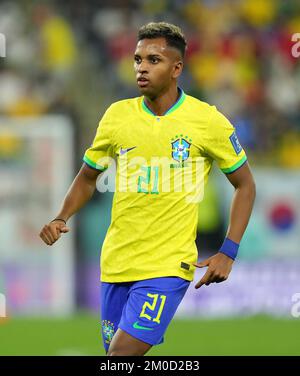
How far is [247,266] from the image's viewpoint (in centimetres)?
1330

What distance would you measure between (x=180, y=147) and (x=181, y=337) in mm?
5984

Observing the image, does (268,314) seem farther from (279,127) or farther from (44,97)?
(44,97)

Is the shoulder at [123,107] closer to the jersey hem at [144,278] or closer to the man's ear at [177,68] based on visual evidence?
the man's ear at [177,68]

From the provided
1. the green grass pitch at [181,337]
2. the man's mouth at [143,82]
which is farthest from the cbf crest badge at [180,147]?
the green grass pitch at [181,337]

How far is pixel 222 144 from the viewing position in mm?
5961

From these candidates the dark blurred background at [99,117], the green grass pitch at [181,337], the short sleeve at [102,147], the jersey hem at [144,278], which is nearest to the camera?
the jersey hem at [144,278]

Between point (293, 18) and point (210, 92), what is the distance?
2.06 meters

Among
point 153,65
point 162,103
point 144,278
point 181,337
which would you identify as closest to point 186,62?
point 181,337

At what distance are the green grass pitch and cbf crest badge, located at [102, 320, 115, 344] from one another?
4.01 metres

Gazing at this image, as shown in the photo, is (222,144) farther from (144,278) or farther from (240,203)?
(144,278)

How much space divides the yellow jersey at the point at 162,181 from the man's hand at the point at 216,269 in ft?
0.70

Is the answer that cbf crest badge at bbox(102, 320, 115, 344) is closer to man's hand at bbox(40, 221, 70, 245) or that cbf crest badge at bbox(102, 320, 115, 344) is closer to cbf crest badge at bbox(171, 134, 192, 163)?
man's hand at bbox(40, 221, 70, 245)

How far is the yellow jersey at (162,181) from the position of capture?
19.4ft
